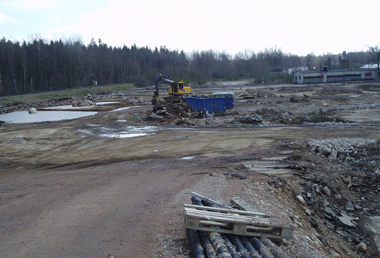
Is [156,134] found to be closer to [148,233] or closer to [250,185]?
[250,185]

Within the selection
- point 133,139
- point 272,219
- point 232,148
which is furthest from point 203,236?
point 133,139

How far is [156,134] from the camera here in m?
18.9

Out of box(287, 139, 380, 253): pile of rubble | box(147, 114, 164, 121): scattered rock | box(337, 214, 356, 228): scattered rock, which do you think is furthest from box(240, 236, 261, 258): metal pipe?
box(147, 114, 164, 121): scattered rock

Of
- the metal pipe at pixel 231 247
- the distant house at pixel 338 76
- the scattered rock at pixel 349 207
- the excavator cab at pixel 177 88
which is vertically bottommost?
the scattered rock at pixel 349 207

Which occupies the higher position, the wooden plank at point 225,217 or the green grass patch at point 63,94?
the green grass patch at point 63,94

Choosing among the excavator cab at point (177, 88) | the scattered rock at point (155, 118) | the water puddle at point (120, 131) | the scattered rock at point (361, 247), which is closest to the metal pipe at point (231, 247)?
the scattered rock at point (361, 247)

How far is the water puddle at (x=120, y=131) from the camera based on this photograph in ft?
62.8

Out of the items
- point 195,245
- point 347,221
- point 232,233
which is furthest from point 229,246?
point 347,221

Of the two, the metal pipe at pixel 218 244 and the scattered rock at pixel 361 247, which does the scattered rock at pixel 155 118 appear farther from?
the metal pipe at pixel 218 244

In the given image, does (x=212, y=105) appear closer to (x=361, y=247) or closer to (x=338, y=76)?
Answer: (x=361, y=247)

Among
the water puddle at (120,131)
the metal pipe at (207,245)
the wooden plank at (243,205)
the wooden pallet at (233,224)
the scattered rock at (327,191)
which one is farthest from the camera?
the water puddle at (120,131)

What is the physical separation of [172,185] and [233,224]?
3.89 meters

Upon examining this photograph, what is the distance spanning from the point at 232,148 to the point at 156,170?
4557 mm

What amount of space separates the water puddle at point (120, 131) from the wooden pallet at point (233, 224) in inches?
538
